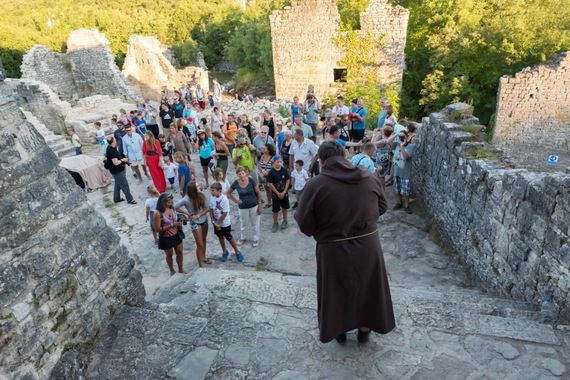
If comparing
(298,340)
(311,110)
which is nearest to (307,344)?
(298,340)

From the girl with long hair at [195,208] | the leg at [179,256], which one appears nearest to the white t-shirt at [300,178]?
the girl with long hair at [195,208]

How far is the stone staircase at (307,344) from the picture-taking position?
10.3ft

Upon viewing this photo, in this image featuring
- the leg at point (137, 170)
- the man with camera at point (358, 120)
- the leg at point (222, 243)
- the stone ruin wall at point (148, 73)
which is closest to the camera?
the leg at point (222, 243)

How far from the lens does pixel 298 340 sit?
3506mm

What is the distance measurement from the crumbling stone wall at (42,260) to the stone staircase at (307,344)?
14.2 inches

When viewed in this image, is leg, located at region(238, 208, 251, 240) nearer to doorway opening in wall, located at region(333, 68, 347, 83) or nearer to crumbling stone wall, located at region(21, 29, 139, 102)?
doorway opening in wall, located at region(333, 68, 347, 83)

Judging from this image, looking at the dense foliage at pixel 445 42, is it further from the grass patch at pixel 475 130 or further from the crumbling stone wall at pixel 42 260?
the crumbling stone wall at pixel 42 260

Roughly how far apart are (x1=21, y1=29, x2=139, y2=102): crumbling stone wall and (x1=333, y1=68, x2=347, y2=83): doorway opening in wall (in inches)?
389

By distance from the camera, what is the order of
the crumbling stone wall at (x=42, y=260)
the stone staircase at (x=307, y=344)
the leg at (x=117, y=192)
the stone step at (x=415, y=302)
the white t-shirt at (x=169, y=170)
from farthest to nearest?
the leg at (x=117, y=192) → the white t-shirt at (x=169, y=170) → the stone step at (x=415, y=302) → the stone staircase at (x=307, y=344) → the crumbling stone wall at (x=42, y=260)

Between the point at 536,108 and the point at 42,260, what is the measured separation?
1569cm

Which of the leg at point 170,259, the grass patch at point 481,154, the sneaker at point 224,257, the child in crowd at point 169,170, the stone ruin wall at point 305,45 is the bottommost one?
the sneaker at point 224,257

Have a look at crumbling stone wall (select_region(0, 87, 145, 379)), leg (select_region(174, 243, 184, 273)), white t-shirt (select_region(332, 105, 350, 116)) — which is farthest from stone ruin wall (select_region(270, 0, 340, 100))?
crumbling stone wall (select_region(0, 87, 145, 379))

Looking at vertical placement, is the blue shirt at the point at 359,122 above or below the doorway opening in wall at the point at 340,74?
below

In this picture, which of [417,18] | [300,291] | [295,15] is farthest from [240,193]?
[417,18]
